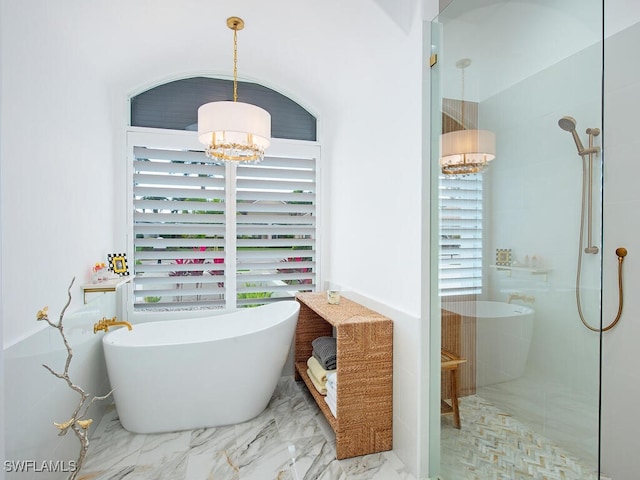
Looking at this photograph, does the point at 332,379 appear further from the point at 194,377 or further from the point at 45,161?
the point at 45,161

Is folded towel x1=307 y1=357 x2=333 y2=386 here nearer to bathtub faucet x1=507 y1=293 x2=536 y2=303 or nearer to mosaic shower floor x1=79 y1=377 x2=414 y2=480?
mosaic shower floor x1=79 y1=377 x2=414 y2=480

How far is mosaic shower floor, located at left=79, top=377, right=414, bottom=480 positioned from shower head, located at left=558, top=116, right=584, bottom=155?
1.79m

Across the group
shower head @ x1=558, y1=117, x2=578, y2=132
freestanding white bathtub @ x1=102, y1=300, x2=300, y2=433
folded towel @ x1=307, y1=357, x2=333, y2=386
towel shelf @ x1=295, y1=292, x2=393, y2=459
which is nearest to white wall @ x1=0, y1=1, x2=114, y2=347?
freestanding white bathtub @ x1=102, y1=300, x2=300, y2=433

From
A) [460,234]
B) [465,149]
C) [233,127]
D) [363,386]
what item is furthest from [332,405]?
[233,127]

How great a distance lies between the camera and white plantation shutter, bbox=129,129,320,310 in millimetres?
3002

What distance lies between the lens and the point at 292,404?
9.04ft

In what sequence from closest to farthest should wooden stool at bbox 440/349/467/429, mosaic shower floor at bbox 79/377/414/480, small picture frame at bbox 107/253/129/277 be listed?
wooden stool at bbox 440/349/467/429 → mosaic shower floor at bbox 79/377/414/480 → small picture frame at bbox 107/253/129/277

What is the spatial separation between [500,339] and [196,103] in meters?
2.95

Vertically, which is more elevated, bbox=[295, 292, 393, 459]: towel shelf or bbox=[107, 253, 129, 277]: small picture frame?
bbox=[107, 253, 129, 277]: small picture frame

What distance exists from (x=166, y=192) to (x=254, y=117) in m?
1.19

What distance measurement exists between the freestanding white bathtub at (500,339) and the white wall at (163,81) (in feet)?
1.36

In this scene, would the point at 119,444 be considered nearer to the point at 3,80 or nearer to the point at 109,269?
the point at 109,269

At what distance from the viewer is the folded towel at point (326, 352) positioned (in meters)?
2.48

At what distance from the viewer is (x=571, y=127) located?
1.15m
